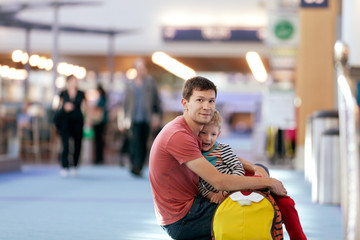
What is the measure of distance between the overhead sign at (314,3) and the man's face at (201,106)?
5817mm

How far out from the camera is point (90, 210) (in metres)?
6.07

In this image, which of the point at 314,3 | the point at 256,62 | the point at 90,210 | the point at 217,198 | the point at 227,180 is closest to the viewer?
the point at 227,180

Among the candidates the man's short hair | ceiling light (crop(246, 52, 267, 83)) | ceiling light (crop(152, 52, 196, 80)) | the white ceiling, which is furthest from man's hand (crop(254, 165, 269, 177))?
ceiling light (crop(152, 52, 196, 80))

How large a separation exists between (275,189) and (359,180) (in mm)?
650

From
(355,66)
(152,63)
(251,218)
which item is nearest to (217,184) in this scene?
(251,218)

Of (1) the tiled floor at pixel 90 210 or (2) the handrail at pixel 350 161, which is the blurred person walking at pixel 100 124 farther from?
(2) the handrail at pixel 350 161

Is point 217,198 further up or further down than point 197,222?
further up

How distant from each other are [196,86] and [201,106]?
0.37 ft

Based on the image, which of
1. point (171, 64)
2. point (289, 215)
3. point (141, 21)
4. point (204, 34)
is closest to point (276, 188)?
point (289, 215)

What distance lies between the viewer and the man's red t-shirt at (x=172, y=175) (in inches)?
139

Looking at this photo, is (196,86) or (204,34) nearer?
(196,86)

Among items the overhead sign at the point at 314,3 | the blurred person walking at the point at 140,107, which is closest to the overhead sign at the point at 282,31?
the overhead sign at the point at 314,3

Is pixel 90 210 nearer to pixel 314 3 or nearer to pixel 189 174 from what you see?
pixel 189 174

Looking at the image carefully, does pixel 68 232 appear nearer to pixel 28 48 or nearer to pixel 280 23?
pixel 280 23
